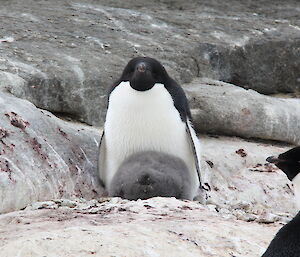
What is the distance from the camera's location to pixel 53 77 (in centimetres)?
655

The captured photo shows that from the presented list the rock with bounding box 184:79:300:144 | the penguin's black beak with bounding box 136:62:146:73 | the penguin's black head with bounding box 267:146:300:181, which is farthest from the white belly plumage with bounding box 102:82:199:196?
the penguin's black head with bounding box 267:146:300:181

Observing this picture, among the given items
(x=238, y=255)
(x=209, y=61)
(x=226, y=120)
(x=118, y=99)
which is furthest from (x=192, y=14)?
(x=238, y=255)

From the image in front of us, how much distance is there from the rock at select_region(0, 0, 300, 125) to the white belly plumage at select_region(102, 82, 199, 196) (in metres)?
0.94

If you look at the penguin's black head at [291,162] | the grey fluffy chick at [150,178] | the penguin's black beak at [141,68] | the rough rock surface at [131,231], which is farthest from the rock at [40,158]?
the penguin's black head at [291,162]

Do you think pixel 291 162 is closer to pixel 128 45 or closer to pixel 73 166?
pixel 73 166

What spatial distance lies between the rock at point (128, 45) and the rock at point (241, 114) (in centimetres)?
45

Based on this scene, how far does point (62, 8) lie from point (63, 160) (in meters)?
3.15

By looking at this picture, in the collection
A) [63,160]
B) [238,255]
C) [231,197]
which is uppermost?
[238,255]

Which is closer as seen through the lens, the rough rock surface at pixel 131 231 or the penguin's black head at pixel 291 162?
the penguin's black head at pixel 291 162

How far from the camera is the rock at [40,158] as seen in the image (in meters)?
4.98

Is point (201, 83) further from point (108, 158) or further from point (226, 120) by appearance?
point (108, 158)

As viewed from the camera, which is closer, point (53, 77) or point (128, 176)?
point (128, 176)

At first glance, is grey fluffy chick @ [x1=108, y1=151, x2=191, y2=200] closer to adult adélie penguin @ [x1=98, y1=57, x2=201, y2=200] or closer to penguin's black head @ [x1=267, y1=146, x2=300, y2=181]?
adult adélie penguin @ [x1=98, y1=57, x2=201, y2=200]

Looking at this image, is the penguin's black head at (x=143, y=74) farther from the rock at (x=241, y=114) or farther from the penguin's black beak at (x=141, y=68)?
the rock at (x=241, y=114)
